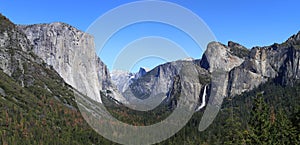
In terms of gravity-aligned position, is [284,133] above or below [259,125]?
below

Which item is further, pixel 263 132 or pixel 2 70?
pixel 2 70

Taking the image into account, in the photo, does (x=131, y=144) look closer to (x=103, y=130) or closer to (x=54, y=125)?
(x=103, y=130)

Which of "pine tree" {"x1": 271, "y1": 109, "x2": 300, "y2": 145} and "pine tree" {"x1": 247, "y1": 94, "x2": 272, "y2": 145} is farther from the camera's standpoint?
"pine tree" {"x1": 271, "y1": 109, "x2": 300, "y2": 145}

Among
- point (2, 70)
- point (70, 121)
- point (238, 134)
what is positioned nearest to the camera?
point (238, 134)

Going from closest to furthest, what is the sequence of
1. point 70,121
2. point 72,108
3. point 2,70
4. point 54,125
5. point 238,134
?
point 238,134 < point 54,125 < point 70,121 < point 2,70 < point 72,108

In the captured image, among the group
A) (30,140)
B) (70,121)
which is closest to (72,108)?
(70,121)

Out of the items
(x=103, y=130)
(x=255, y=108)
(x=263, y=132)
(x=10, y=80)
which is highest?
(x=10, y=80)

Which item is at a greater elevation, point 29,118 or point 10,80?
point 10,80

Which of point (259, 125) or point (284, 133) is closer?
point (259, 125)

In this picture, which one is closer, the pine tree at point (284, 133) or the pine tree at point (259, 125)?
the pine tree at point (259, 125)

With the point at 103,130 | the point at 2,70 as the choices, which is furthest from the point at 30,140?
the point at 2,70
